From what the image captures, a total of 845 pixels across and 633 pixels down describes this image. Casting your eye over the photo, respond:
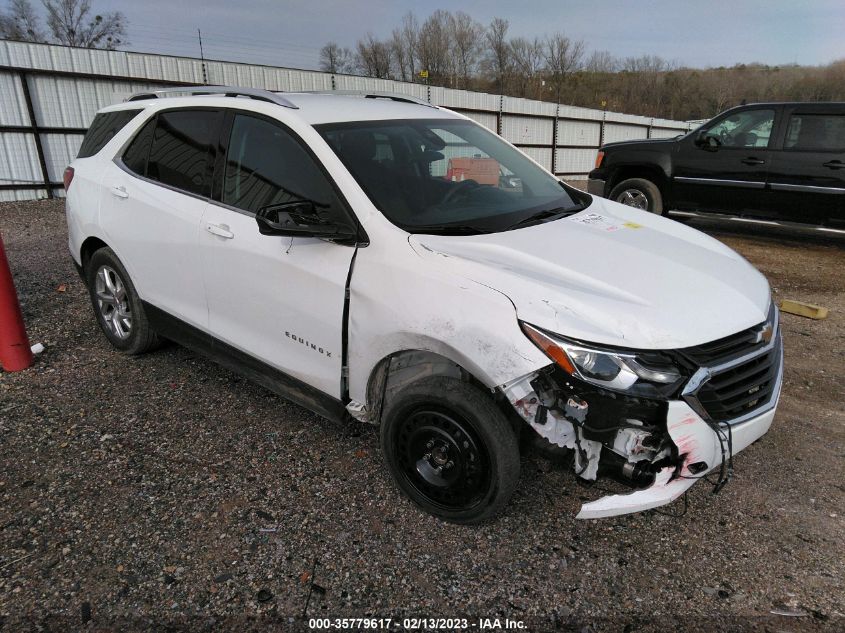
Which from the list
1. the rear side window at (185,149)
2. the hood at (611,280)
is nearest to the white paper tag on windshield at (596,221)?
the hood at (611,280)

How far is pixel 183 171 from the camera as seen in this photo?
351 cm

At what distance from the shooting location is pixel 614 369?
2105mm

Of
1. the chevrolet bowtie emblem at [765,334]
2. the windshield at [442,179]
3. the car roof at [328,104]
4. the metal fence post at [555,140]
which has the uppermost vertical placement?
the car roof at [328,104]

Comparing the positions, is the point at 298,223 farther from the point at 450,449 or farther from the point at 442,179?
the point at 450,449

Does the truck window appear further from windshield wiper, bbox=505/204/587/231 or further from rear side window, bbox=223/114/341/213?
rear side window, bbox=223/114/341/213

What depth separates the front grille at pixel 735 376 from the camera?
2.17 m

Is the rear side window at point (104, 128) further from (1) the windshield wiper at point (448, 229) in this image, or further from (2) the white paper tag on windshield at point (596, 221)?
(2) the white paper tag on windshield at point (596, 221)

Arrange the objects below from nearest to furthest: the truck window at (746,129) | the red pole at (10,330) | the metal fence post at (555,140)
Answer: the red pole at (10,330) → the truck window at (746,129) → the metal fence post at (555,140)

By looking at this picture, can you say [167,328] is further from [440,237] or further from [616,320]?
[616,320]

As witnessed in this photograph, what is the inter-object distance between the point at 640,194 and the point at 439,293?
7841 mm

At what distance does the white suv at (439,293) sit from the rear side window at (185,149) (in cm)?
1

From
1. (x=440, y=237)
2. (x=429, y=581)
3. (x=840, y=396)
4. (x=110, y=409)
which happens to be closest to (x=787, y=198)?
(x=840, y=396)

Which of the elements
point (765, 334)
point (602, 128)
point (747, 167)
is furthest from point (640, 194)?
point (602, 128)

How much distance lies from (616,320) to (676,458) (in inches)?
21.8
